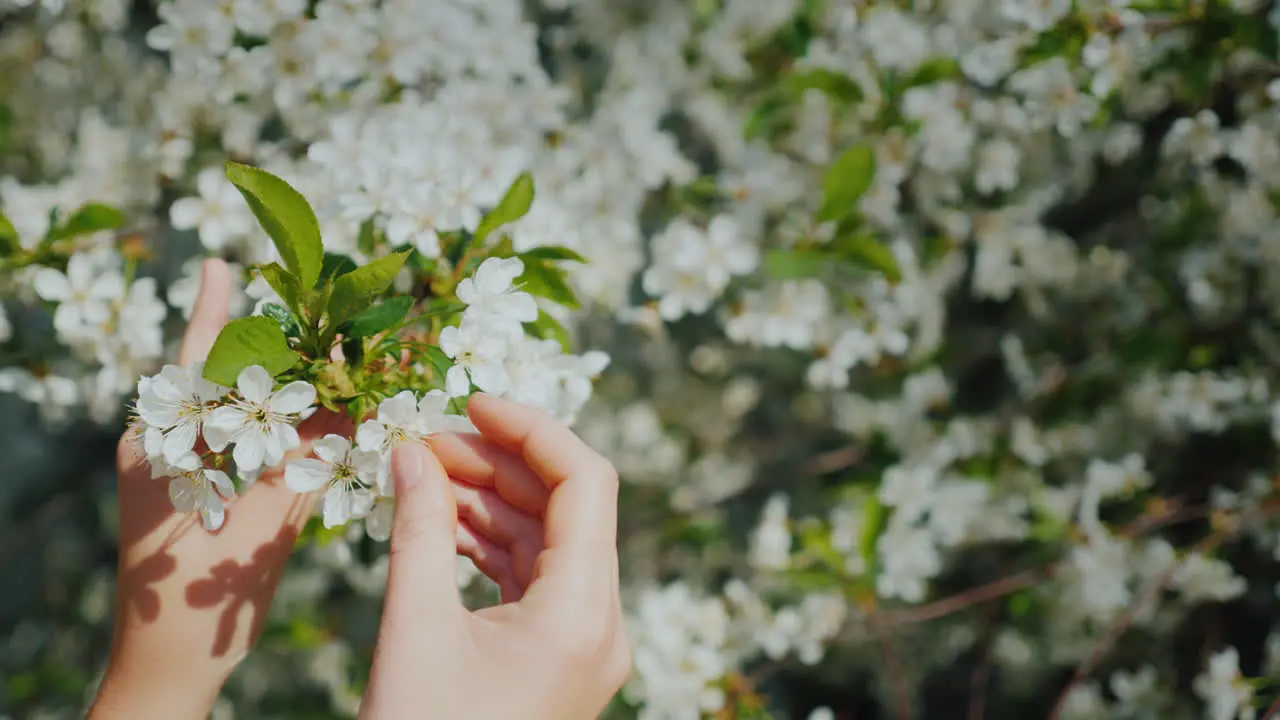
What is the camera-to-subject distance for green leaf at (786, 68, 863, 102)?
5.14ft

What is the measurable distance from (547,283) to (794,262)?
524mm

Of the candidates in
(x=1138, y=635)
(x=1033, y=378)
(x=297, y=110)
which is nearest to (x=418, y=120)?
(x=297, y=110)

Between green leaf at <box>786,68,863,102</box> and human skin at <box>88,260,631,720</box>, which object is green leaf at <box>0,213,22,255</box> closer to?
human skin at <box>88,260,631,720</box>

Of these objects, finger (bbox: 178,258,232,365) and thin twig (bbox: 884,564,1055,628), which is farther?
thin twig (bbox: 884,564,1055,628)

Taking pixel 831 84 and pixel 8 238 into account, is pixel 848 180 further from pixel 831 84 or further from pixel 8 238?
pixel 8 238

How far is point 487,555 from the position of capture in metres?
1.05

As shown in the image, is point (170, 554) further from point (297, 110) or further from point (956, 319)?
point (956, 319)

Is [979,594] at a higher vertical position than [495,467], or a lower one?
lower

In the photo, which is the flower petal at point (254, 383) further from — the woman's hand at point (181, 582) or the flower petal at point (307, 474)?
the woman's hand at point (181, 582)

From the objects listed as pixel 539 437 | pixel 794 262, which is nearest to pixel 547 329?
pixel 539 437

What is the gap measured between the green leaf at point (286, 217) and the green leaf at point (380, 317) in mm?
57

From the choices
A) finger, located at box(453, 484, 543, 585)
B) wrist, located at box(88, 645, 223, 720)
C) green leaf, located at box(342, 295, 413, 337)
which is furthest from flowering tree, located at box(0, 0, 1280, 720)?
wrist, located at box(88, 645, 223, 720)

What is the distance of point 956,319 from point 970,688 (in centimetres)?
102

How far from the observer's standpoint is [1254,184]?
1768mm
